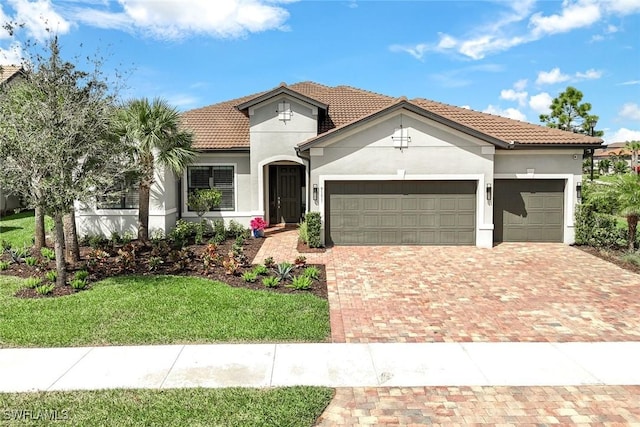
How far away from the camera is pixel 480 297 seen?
29.6ft

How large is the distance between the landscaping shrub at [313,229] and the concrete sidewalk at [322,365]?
25.3ft

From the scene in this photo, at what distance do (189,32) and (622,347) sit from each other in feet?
48.9

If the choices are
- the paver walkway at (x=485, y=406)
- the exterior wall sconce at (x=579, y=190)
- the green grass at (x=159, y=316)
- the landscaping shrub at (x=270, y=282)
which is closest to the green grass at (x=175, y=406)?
the paver walkway at (x=485, y=406)

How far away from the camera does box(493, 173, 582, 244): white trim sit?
49.4ft

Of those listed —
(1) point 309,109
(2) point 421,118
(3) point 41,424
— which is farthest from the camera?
(1) point 309,109

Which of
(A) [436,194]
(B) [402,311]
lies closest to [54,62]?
(B) [402,311]

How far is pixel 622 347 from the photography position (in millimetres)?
6449

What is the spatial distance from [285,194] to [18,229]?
11.6 metres

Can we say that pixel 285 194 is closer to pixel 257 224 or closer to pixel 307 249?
pixel 257 224

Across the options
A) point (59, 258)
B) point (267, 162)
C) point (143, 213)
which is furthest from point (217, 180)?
point (59, 258)

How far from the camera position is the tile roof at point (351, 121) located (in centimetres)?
1495

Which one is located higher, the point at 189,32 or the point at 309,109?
the point at 189,32

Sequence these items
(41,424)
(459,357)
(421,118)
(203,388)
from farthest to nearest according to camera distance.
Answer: (421,118) → (459,357) → (203,388) → (41,424)

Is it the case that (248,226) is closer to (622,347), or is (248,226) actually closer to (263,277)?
(263,277)
